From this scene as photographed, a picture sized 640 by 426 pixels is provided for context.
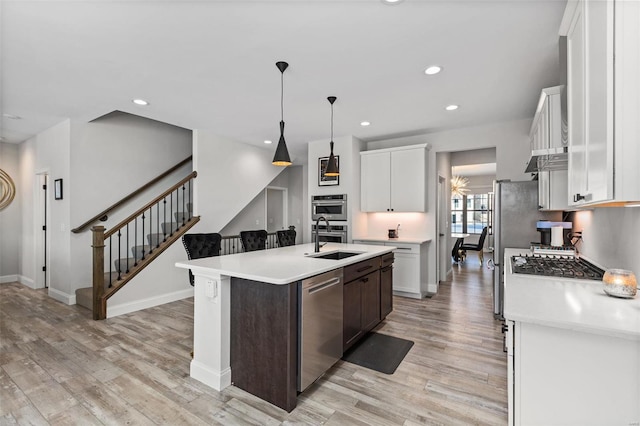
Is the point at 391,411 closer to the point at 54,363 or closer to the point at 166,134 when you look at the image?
the point at 54,363

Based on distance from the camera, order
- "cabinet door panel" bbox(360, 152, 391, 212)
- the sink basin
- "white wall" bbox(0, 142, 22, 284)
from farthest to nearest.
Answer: "white wall" bbox(0, 142, 22, 284), "cabinet door panel" bbox(360, 152, 391, 212), the sink basin

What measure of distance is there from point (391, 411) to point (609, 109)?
2052mm

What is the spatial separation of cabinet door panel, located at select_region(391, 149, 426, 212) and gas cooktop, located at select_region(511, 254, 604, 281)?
8.14 feet

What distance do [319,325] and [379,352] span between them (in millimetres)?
978

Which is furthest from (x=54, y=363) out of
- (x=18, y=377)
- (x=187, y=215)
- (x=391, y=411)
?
(x=187, y=215)

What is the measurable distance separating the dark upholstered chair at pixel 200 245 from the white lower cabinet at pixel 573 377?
3008 millimetres

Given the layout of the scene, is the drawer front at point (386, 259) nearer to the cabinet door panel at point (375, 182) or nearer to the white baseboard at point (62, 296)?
the cabinet door panel at point (375, 182)

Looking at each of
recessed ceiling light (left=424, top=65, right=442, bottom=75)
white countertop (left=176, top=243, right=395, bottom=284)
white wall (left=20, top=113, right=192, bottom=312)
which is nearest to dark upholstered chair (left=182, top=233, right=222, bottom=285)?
white countertop (left=176, top=243, right=395, bottom=284)

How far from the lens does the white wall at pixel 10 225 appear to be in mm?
5734

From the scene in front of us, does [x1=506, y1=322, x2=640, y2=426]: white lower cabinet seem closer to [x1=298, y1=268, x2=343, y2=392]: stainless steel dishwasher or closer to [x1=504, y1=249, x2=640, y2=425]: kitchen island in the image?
[x1=504, y1=249, x2=640, y2=425]: kitchen island

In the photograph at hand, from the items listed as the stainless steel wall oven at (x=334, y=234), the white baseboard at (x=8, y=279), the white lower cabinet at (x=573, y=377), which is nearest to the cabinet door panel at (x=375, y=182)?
the stainless steel wall oven at (x=334, y=234)

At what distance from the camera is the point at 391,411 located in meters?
2.02

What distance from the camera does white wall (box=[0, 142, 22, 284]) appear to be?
5.73 metres

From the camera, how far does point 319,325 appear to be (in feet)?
7.42
